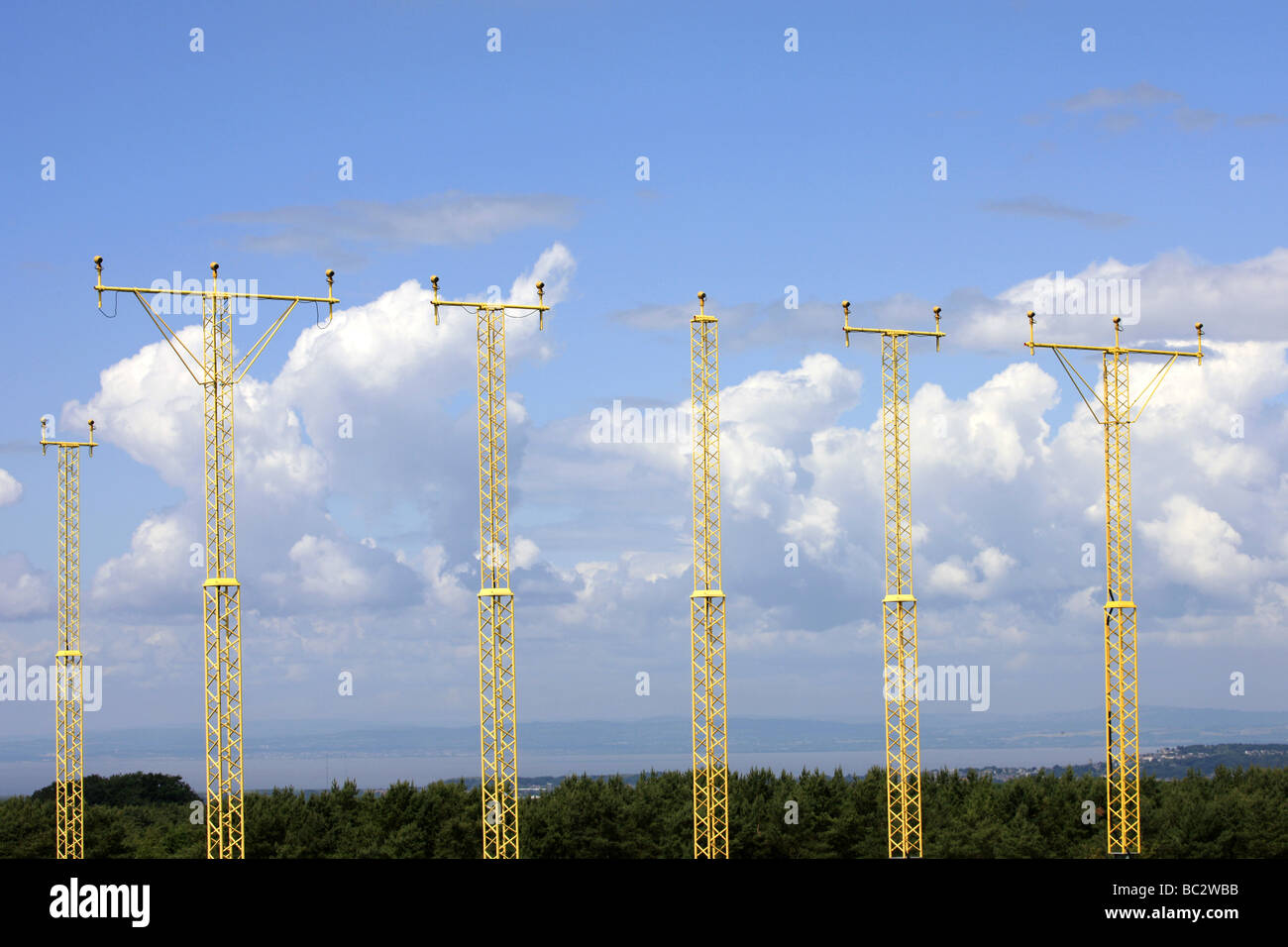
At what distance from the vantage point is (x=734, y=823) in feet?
359

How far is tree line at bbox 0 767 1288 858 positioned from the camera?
346ft

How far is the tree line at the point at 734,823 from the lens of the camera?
105m
